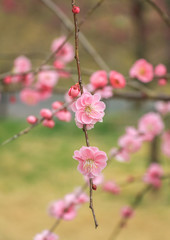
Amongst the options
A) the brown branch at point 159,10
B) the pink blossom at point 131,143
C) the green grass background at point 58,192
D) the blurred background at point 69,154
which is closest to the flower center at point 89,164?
the brown branch at point 159,10

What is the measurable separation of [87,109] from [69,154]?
12.7 feet

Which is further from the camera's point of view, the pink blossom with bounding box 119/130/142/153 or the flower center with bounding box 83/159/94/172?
the pink blossom with bounding box 119/130/142/153

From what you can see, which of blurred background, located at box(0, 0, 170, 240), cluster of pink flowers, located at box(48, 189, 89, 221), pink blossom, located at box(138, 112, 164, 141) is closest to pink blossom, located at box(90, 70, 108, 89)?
cluster of pink flowers, located at box(48, 189, 89, 221)

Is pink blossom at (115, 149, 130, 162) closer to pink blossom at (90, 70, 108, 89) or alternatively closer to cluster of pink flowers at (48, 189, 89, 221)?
cluster of pink flowers at (48, 189, 89, 221)

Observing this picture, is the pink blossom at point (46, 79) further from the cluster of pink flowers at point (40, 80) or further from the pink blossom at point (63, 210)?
the pink blossom at point (63, 210)

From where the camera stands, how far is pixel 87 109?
49cm

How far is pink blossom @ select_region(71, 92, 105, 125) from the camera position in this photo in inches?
19.3

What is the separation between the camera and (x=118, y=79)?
3.25ft

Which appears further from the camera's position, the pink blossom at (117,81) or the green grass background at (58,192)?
the green grass background at (58,192)

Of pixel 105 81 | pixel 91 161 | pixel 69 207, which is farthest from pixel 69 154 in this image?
pixel 91 161

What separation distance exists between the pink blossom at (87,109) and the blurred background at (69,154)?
1.72m

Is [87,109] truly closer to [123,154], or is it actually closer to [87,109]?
[87,109]

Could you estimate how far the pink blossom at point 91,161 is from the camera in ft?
1.68

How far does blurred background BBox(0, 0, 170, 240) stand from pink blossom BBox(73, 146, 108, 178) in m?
1.73
